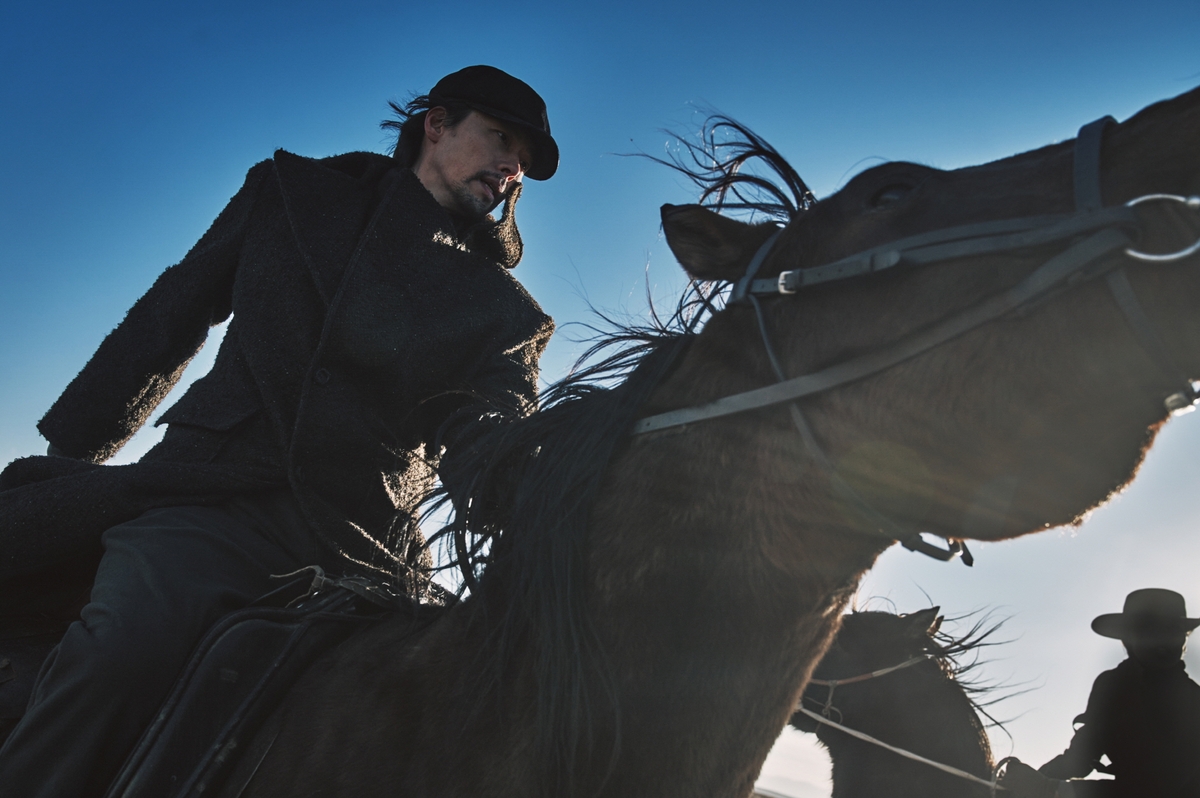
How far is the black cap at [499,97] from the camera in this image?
2955mm

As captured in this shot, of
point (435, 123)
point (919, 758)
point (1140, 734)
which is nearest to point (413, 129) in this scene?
point (435, 123)

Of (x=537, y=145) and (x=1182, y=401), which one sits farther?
(x=537, y=145)

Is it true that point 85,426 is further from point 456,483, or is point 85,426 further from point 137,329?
point 456,483

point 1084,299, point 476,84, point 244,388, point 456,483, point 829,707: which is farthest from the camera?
point 829,707

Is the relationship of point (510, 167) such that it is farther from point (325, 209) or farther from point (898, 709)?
point (898, 709)

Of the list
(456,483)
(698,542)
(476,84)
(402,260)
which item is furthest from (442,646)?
(476,84)

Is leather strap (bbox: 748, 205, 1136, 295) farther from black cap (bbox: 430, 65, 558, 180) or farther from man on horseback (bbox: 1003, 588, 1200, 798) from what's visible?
man on horseback (bbox: 1003, 588, 1200, 798)

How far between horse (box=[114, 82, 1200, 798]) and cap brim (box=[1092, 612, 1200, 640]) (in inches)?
236

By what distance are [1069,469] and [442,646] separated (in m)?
1.34

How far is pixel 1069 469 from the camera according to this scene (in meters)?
1.36

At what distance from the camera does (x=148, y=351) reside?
2588 mm

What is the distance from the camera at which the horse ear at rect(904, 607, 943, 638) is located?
6277 mm

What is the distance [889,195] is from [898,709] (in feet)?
17.5

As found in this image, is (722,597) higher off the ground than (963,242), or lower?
lower
